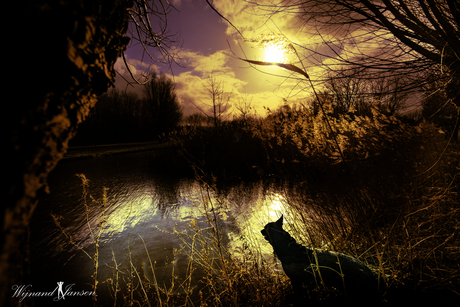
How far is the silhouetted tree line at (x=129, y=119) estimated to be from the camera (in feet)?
84.0

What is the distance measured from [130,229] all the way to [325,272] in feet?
10.5

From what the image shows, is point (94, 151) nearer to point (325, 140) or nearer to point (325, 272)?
point (325, 140)

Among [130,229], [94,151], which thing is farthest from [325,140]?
[94,151]

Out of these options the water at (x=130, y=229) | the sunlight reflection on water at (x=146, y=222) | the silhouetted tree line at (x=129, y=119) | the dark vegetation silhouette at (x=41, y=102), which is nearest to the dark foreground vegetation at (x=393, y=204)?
the sunlight reflection on water at (x=146, y=222)

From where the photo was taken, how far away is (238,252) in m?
2.57

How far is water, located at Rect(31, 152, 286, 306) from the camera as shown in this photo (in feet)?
7.55

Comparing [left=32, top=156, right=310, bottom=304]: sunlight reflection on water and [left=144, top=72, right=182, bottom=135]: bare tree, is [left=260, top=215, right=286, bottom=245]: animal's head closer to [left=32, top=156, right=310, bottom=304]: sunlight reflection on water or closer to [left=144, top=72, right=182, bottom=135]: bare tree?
[left=32, top=156, right=310, bottom=304]: sunlight reflection on water

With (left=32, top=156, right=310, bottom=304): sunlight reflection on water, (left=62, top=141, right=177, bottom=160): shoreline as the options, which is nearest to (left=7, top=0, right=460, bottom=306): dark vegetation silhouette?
(left=32, top=156, right=310, bottom=304): sunlight reflection on water

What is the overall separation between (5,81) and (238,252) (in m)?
2.72

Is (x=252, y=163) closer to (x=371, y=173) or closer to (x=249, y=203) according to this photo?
(x=249, y=203)

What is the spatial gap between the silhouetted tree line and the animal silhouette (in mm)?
23004

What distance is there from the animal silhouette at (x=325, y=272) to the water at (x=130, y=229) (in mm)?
747

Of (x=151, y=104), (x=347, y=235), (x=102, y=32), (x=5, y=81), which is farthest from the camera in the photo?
(x=151, y=104)

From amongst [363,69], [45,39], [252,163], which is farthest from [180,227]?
[252,163]
